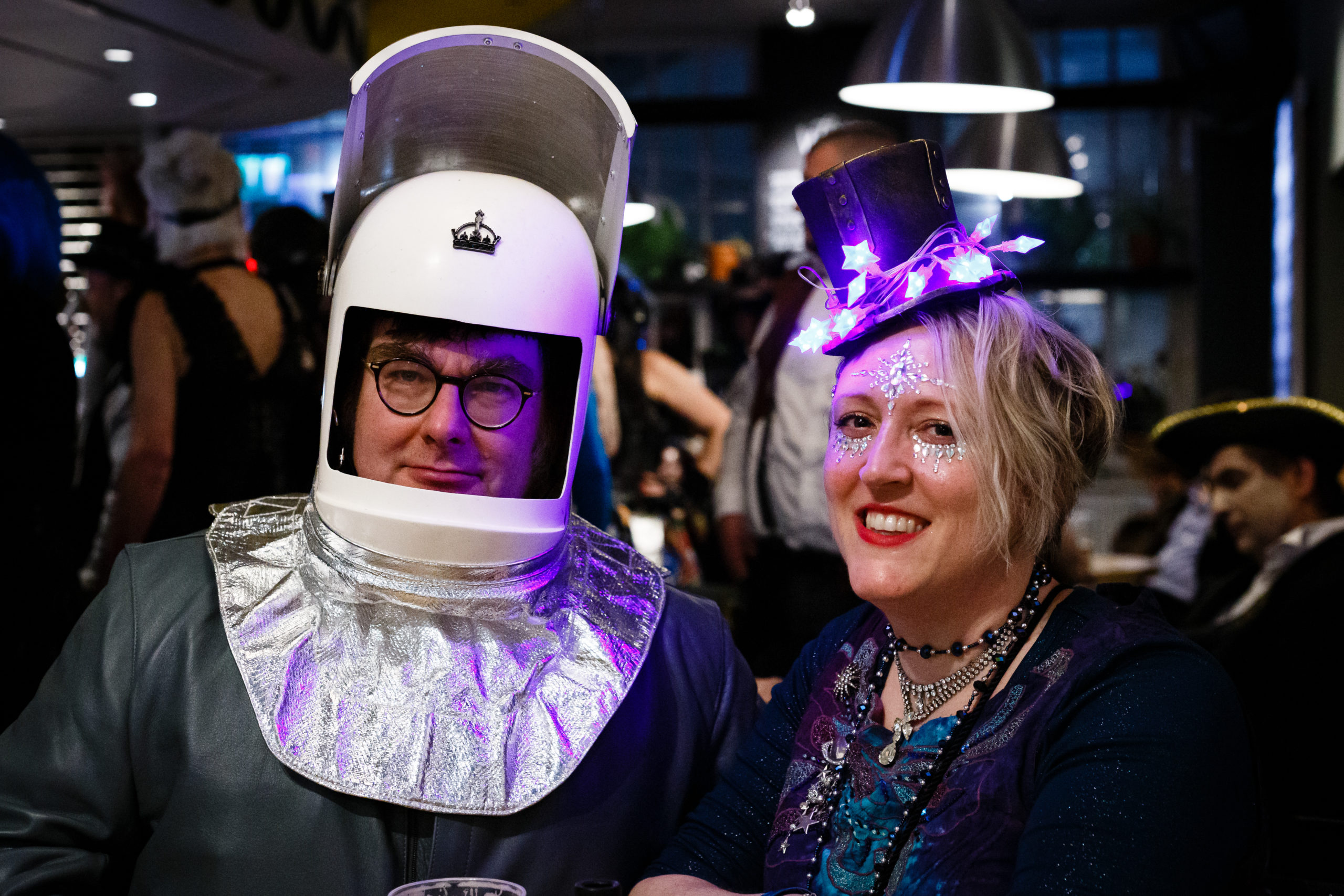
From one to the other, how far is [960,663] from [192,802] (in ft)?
2.86

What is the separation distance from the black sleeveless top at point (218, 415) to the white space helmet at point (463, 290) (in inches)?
50.8

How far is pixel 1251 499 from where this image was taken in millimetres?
3617

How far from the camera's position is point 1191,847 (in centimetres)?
118

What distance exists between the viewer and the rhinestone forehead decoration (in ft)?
4.69

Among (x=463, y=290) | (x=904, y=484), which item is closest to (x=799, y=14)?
(x=463, y=290)

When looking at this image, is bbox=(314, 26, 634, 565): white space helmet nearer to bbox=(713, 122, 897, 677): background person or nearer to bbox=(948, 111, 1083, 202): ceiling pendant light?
bbox=(713, 122, 897, 677): background person

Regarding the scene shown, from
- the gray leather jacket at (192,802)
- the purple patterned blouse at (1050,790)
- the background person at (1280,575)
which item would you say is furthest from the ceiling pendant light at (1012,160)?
the gray leather jacket at (192,802)

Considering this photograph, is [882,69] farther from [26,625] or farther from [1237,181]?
[1237,181]

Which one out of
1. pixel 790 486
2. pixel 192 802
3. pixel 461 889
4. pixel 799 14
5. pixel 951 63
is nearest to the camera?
pixel 461 889

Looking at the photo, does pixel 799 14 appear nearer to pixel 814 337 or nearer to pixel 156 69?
pixel 814 337

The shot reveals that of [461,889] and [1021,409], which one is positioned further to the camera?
[1021,409]

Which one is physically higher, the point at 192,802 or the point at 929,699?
the point at 929,699

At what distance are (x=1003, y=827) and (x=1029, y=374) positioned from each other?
1.62 feet

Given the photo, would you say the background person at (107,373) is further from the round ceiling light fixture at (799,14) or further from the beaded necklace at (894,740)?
the beaded necklace at (894,740)
